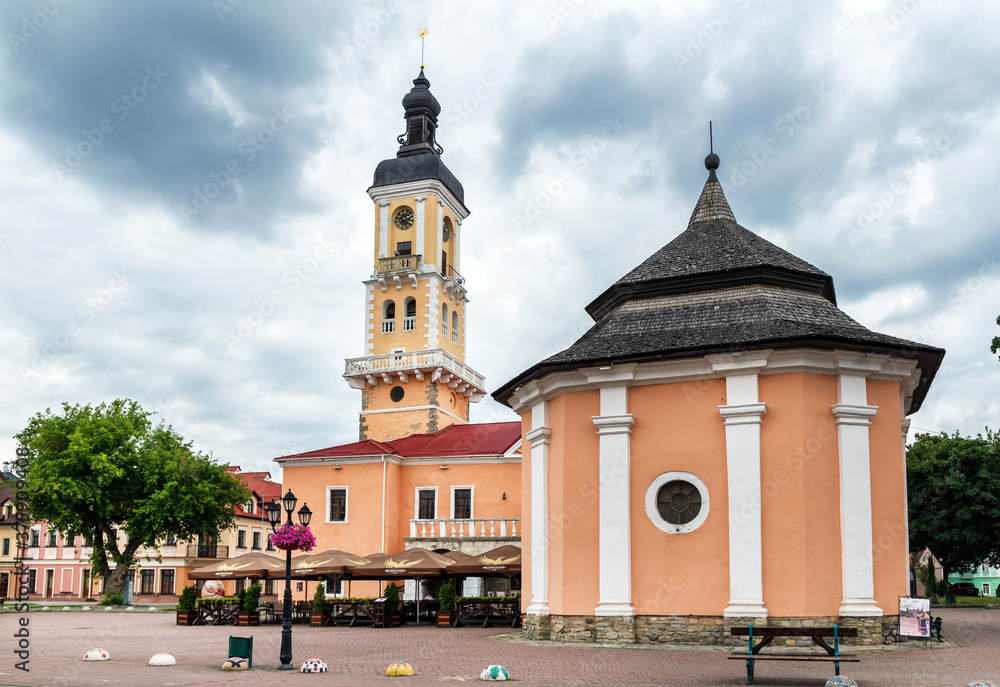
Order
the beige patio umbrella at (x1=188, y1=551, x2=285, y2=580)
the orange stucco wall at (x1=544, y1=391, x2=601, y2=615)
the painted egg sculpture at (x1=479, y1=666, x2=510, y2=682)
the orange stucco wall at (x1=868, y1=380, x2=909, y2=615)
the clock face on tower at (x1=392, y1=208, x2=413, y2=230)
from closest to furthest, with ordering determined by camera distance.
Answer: the painted egg sculpture at (x1=479, y1=666, x2=510, y2=682), the orange stucco wall at (x1=868, y1=380, x2=909, y2=615), the orange stucco wall at (x1=544, y1=391, x2=601, y2=615), the beige patio umbrella at (x1=188, y1=551, x2=285, y2=580), the clock face on tower at (x1=392, y1=208, x2=413, y2=230)

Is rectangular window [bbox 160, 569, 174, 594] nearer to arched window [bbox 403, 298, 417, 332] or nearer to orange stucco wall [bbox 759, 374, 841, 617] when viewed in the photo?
arched window [bbox 403, 298, 417, 332]

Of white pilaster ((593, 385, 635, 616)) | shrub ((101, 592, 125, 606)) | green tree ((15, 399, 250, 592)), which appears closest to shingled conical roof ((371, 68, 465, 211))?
green tree ((15, 399, 250, 592))

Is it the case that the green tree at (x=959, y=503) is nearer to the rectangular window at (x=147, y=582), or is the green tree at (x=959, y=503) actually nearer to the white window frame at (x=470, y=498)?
the white window frame at (x=470, y=498)

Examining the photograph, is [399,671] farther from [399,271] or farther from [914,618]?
[399,271]

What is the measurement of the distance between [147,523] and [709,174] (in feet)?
108

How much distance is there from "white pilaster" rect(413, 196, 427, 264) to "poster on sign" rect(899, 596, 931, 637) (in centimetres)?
3431

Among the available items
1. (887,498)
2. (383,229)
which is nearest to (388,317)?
(383,229)

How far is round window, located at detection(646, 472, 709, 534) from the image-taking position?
18.1m

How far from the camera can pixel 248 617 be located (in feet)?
94.6

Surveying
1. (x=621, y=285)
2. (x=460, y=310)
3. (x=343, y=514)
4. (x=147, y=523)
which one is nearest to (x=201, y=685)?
(x=621, y=285)

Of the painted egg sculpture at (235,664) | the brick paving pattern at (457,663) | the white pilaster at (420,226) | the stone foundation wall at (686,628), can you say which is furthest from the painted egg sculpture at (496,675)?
the white pilaster at (420,226)

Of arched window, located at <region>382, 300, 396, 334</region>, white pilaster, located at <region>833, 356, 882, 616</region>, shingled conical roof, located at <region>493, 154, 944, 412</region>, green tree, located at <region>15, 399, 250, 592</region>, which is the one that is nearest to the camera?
white pilaster, located at <region>833, 356, 882, 616</region>

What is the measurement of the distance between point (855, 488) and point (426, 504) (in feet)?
77.2

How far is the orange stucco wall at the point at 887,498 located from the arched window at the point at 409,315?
101 ft
